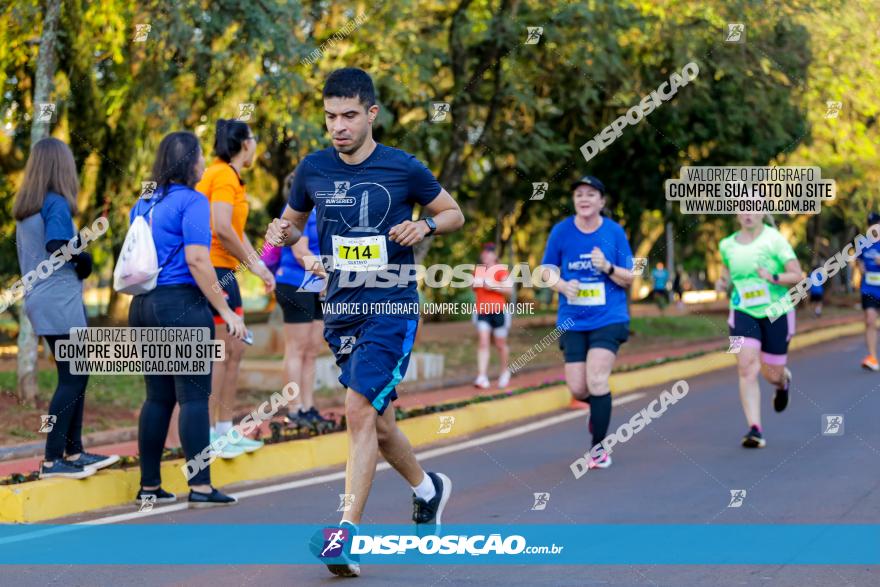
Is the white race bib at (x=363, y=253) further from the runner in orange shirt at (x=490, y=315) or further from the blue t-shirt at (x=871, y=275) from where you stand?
the blue t-shirt at (x=871, y=275)

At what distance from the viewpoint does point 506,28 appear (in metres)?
17.6

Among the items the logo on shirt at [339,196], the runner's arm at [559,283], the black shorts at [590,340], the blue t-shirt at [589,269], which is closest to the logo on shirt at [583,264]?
the blue t-shirt at [589,269]

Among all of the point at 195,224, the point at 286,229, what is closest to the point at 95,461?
the point at 195,224

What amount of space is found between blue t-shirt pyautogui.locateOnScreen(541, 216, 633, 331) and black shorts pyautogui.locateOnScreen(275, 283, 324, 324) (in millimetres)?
1918

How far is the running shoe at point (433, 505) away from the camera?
6.35m

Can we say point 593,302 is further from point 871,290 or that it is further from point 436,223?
point 871,290

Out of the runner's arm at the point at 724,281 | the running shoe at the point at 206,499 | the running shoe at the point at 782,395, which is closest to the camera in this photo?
the running shoe at the point at 206,499

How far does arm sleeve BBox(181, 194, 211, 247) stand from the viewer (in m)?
7.42

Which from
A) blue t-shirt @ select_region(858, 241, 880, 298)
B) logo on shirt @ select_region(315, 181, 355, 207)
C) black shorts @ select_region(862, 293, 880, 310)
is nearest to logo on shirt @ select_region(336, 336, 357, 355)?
logo on shirt @ select_region(315, 181, 355, 207)

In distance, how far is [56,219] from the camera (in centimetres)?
756

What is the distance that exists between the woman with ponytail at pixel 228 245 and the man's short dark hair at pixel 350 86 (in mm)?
2620

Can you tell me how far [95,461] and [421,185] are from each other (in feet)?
10.2

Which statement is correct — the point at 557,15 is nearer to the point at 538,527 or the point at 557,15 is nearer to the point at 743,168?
the point at 743,168

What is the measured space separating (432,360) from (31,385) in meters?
6.07
